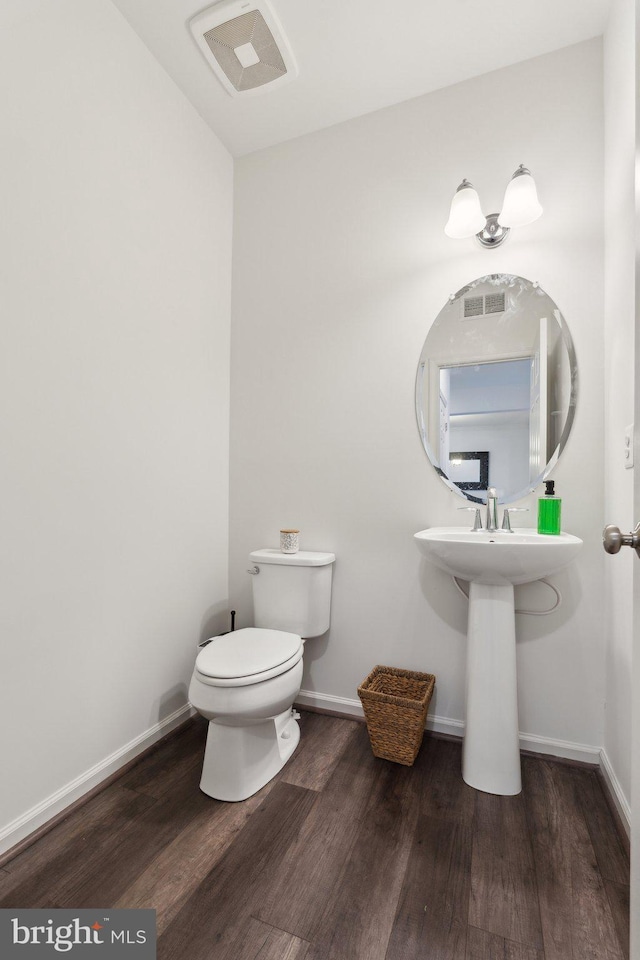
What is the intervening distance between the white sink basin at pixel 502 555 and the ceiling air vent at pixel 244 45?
72.3 inches

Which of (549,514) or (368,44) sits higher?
(368,44)

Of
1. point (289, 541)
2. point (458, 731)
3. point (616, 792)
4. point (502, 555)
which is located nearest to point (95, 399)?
point (289, 541)

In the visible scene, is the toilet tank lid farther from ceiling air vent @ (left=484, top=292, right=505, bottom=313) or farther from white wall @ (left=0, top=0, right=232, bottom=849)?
ceiling air vent @ (left=484, top=292, right=505, bottom=313)

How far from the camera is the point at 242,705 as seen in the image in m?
1.40

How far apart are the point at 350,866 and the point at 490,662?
0.71 m

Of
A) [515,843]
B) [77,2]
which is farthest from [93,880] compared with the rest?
[77,2]

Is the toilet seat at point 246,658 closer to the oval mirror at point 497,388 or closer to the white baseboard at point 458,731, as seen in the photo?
the white baseboard at point 458,731

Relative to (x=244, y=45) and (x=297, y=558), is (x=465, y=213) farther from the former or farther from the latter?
(x=297, y=558)

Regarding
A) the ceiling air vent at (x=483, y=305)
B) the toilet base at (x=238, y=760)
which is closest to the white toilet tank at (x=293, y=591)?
the toilet base at (x=238, y=760)

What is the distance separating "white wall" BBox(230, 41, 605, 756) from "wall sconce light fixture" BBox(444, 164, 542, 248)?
0.06 m

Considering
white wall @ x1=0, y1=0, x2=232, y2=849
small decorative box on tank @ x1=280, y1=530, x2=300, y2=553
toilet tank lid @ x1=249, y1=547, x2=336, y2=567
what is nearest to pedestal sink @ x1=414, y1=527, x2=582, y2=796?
toilet tank lid @ x1=249, y1=547, x2=336, y2=567

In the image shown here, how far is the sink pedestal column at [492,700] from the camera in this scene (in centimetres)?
150

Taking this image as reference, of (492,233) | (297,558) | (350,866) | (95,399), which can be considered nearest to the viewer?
(350,866)

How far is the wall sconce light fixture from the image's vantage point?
5.23ft
